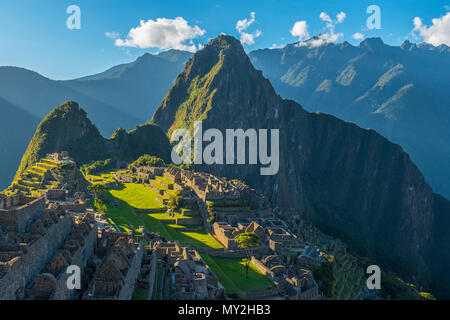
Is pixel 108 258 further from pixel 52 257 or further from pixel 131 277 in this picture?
pixel 52 257

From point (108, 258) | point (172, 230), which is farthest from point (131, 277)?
point (172, 230)

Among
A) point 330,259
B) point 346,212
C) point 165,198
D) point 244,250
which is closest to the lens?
point 244,250

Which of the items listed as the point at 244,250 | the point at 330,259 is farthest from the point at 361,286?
the point at 244,250

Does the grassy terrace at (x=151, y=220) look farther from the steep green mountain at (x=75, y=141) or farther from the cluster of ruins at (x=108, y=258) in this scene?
the steep green mountain at (x=75, y=141)

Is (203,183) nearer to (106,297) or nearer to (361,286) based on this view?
(361,286)

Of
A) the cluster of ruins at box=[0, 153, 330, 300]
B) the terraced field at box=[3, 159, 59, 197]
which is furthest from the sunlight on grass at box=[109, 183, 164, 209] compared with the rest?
the terraced field at box=[3, 159, 59, 197]

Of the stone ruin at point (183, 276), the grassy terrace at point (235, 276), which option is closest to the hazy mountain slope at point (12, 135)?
the grassy terrace at point (235, 276)
